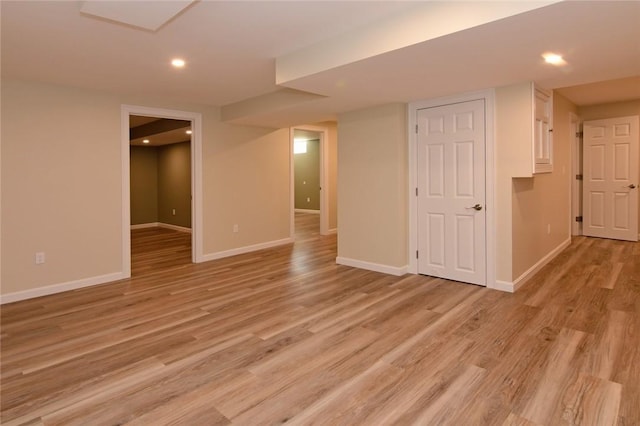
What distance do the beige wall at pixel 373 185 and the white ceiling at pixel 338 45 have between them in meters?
0.54

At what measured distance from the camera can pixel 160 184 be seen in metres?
9.39

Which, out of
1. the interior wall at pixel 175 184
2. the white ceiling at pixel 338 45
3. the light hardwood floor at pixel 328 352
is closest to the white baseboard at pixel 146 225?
the interior wall at pixel 175 184

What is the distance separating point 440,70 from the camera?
316 centimetres

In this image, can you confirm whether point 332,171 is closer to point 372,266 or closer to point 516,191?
point 372,266

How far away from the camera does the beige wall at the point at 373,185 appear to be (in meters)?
4.60

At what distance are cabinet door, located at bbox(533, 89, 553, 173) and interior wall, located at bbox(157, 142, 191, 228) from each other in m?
6.79

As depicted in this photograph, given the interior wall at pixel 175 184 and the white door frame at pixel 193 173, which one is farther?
the interior wall at pixel 175 184

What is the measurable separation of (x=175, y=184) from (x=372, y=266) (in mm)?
5855

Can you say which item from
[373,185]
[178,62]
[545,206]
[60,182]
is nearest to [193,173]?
[60,182]

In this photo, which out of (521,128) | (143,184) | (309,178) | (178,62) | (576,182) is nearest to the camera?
(178,62)

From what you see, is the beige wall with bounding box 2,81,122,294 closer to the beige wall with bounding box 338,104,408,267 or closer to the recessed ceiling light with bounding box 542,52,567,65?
the beige wall with bounding box 338,104,408,267

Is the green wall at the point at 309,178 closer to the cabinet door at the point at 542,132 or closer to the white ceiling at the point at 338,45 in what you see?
the white ceiling at the point at 338,45

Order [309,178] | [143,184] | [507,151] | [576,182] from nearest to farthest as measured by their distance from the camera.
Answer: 1. [507,151]
2. [576,182]
3. [143,184]
4. [309,178]

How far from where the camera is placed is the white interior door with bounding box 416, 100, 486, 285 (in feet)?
13.4
